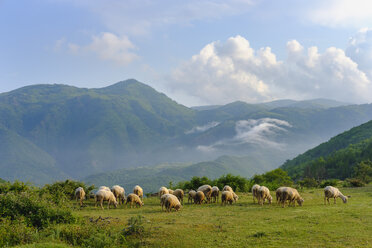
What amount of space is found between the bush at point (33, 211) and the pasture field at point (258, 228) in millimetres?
2264

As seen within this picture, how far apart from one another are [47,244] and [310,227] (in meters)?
13.0

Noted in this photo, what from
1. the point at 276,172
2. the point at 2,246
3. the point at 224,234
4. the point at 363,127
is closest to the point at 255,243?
the point at 224,234

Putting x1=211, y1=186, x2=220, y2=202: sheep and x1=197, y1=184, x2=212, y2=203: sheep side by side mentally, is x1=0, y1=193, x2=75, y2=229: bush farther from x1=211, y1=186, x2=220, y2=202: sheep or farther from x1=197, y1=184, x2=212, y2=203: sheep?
A: x1=211, y1=186, x2=220, y2=202: sheep

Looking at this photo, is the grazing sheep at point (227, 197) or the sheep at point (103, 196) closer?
the sheep at point (103, 196)

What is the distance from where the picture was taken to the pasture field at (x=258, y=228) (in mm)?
14516

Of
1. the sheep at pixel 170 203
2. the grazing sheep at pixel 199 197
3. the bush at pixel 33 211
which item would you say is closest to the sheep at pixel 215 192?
the grazing sheep at pixel 199 197

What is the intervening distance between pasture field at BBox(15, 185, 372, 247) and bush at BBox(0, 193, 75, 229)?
226cm

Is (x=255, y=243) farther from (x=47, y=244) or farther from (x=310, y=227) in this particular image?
(x=47, y=244)

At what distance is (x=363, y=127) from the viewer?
493ft

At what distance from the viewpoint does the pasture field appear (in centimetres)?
1452

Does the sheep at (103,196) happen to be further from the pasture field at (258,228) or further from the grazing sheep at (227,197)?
the grazing sheep at (227,197)

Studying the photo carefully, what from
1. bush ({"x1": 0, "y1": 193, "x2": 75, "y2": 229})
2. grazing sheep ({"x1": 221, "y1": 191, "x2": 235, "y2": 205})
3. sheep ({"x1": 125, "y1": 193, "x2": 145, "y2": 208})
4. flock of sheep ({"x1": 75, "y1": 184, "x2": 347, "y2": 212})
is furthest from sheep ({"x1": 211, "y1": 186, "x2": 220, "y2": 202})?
bush ({"x1": 0, "y1": 193, "x2": 75, "y2": 229})

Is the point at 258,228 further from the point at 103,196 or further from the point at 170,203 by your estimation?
the point at 103,196

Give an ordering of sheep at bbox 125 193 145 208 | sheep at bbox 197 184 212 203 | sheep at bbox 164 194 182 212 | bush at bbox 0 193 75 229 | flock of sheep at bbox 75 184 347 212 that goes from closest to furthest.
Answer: bush at bbox 0 193 75 229 < sheep at bbox 164 194 182 212 < flock of sheep at bbox 75 184 347 212 < sheep at bbox 125 193 145 208 < sheep at bbox 197 184 212 203
